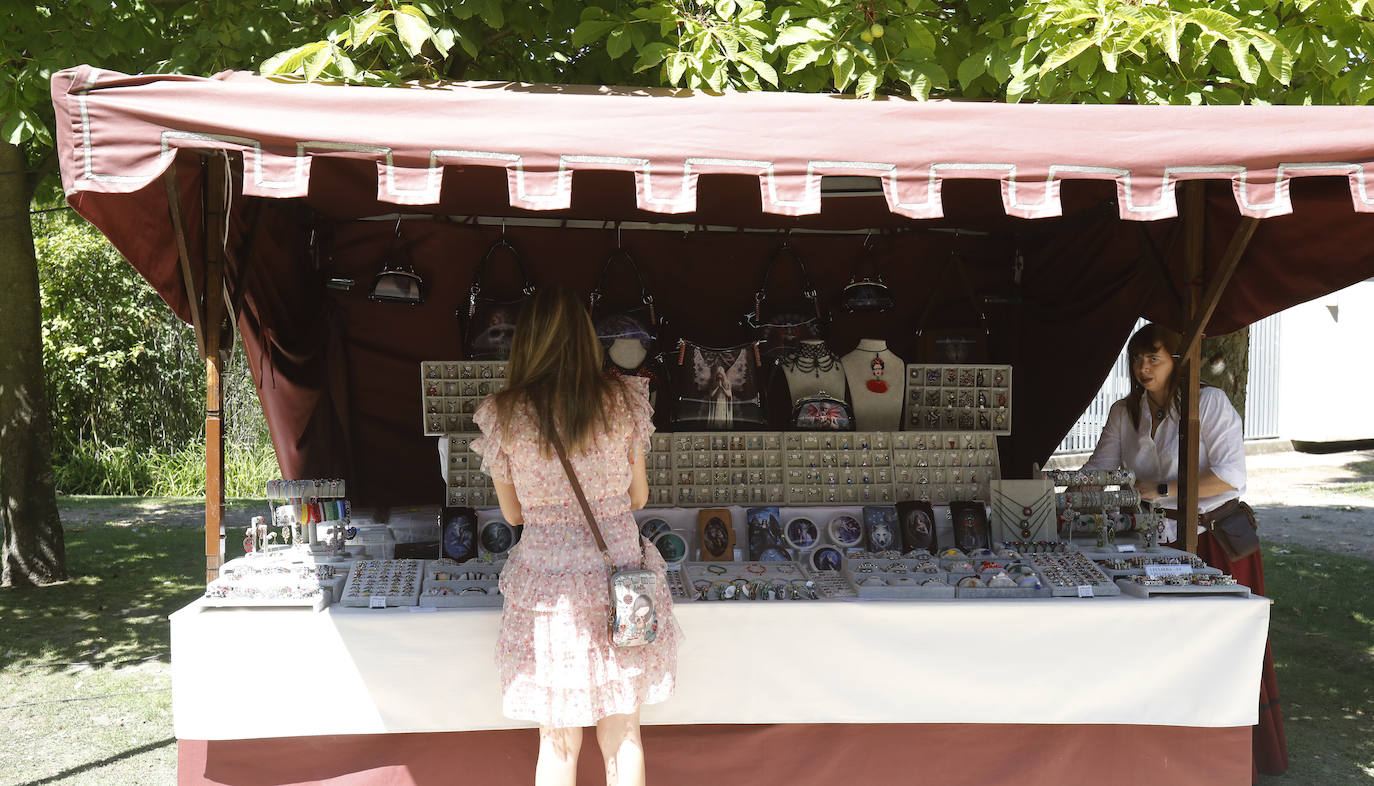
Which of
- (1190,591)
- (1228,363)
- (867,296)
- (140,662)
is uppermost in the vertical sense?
(867,296)

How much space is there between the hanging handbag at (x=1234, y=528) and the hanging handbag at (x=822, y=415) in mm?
1356

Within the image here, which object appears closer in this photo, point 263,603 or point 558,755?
point 558,755

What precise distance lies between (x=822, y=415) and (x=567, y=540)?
1.75 m

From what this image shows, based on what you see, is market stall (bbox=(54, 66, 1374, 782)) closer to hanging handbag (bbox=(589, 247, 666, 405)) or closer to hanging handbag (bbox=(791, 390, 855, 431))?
hanging handbag (bbox=(589, 247, 666, 405))

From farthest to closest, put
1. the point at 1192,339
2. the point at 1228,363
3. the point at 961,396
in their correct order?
the point at 1228,363 < the point at 961,396 < the point at 1192,339

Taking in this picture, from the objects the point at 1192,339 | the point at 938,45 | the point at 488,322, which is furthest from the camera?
the point at 488,322

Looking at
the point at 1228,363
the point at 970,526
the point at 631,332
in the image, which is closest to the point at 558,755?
the point at 970,526

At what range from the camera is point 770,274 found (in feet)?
15.6

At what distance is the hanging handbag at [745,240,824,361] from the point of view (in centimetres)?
454

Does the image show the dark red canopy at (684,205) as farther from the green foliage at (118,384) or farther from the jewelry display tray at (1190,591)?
the green foliage at (118,384)

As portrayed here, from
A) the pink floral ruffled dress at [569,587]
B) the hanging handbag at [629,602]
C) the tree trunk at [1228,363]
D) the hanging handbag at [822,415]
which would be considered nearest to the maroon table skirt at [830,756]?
the pink floral ruffled dress at [569,587]

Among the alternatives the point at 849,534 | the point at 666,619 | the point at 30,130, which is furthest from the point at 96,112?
the point at 849,534

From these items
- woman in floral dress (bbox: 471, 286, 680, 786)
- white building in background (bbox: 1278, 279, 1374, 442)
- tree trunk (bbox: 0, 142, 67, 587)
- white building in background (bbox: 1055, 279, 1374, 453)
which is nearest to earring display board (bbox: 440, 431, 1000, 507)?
woman in floral dress (bbox: 471, 286, 680, 786)

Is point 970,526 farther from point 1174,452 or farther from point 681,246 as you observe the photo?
point 681,246
